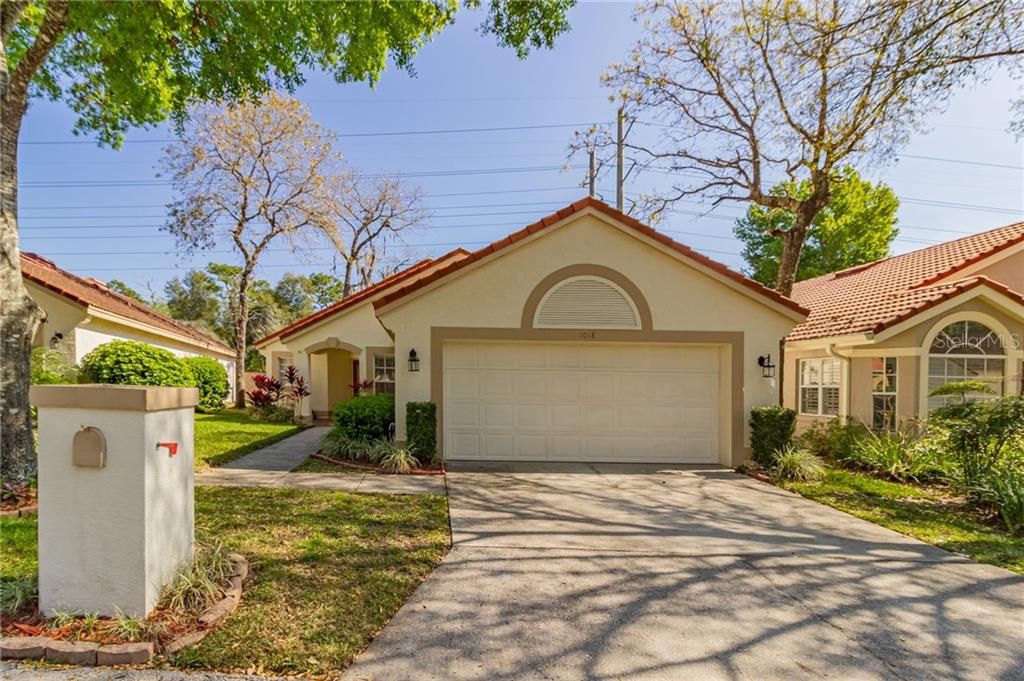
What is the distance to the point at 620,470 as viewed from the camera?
348 inches

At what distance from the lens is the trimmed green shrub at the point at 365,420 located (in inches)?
364

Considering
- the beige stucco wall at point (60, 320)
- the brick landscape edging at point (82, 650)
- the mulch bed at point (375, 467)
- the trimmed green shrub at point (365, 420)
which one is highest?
the beige stucco wall at point (60, 320)

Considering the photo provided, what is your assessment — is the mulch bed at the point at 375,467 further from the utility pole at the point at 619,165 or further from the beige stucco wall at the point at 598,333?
the utility pole at the point at 619,165

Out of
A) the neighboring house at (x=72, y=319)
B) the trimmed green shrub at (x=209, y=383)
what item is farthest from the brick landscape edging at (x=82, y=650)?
the trimmed green shrub at (x=209, y=383)

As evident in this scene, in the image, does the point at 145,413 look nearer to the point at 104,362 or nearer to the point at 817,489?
the point at 817,489

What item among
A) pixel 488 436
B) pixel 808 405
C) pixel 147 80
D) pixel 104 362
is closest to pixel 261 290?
pixel 104 362

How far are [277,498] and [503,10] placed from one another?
8.30 m

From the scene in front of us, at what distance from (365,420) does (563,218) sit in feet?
18.2

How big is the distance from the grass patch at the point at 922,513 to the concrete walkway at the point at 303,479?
19.8ft

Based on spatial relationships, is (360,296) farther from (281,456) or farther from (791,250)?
(791,250)

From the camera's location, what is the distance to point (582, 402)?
9.56 metres

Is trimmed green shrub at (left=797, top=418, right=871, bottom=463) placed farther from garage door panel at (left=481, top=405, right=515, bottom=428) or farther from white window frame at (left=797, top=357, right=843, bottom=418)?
garage door panel at (left=481, top=405, right=515, bottom=428)

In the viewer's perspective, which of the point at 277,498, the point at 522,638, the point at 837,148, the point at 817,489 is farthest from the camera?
the point at 837,148

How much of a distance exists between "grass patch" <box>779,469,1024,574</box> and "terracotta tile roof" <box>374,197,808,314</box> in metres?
3.38
